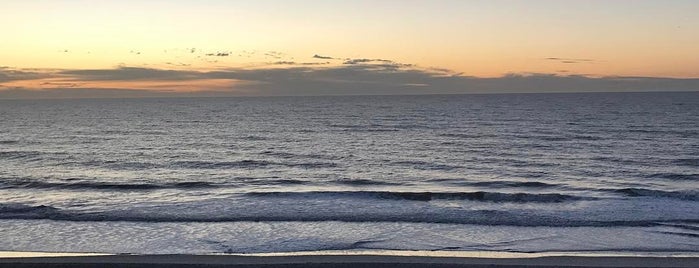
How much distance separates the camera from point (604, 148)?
40812 mm

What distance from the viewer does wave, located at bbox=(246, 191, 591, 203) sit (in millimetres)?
21484

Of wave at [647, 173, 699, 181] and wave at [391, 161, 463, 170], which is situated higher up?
wave at [647, 173, 699, 181]

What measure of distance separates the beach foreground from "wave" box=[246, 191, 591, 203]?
1016 centimetres

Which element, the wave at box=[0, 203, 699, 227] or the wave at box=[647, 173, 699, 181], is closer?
the wave at box=[0, 203, 699, 227]

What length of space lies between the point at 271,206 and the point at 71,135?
139ft

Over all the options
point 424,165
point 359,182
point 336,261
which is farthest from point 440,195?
point 336,261

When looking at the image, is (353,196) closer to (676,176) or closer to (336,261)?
(336,261)

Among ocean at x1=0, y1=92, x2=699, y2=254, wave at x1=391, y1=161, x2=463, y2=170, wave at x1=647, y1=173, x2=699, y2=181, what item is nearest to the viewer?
ocean at x1=0, y1=92, x2=699, y2=254

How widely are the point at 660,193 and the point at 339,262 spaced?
15.7 m

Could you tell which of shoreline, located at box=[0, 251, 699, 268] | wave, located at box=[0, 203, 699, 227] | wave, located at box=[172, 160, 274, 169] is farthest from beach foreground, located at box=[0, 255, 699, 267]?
wave, located at box=[172, 160, 274, 169]

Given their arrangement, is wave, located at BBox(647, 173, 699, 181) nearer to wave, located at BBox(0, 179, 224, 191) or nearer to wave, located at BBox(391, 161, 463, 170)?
wave, located at BBox(391, 161, 463, 170)

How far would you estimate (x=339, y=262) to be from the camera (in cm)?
1080

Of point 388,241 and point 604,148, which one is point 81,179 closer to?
point 388,241

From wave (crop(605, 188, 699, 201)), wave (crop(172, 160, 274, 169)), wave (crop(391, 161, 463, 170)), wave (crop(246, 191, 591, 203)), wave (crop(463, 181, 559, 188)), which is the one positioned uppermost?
wave (crop(605, 188, 699, 201))
